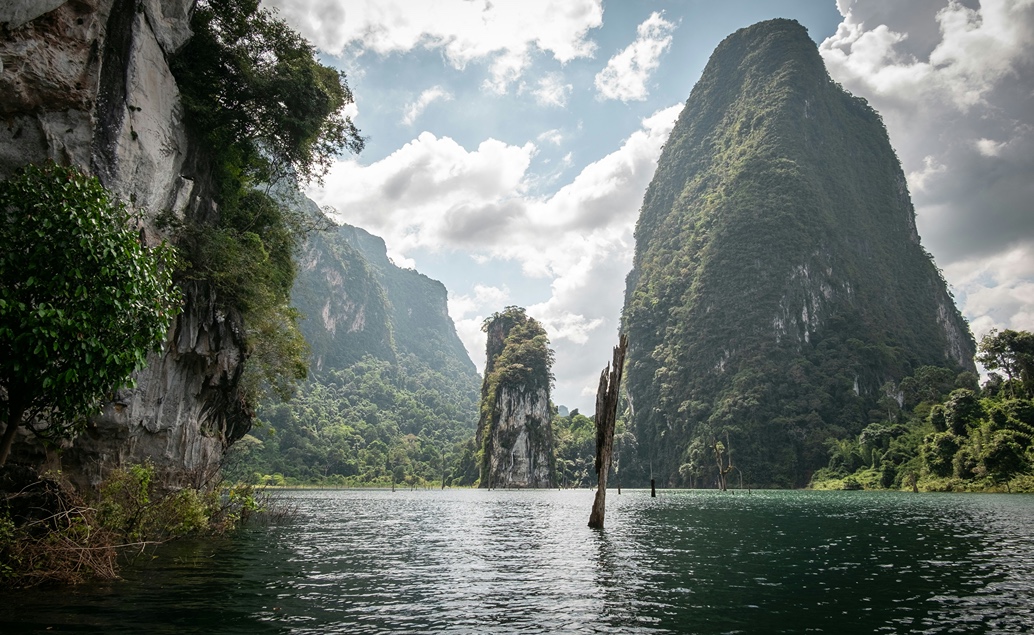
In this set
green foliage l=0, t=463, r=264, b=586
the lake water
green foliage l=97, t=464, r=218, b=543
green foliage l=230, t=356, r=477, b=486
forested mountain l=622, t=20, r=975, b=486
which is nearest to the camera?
the lake water

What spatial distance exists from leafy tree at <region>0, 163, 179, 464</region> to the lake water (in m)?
3.75

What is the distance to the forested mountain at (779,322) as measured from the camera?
12962 cm

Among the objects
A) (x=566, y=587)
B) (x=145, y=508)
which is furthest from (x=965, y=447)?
(x=145, y=508)

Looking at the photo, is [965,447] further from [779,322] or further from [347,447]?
[347,447]

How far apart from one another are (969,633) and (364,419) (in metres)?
185

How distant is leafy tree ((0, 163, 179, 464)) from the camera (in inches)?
392

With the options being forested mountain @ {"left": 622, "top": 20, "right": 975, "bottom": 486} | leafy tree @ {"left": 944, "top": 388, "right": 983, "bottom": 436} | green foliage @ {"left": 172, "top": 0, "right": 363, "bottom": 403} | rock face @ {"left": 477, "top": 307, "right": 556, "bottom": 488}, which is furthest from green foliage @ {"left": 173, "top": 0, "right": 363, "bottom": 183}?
forested mountain @ {"left": 622, "top": 20, "right": 975, "bottom": 486}

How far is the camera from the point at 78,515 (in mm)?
12312

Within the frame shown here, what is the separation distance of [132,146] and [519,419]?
397ft

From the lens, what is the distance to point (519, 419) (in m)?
135

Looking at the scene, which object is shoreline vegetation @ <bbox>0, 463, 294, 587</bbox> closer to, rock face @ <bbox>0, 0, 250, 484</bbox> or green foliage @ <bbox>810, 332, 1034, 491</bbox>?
rock face @ <bbox>0, 0, 250, 484</bbox>

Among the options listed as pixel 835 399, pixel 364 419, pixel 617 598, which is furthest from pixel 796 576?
pixel 364 419

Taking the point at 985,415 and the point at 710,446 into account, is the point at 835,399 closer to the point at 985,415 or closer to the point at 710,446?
the point at 710,446

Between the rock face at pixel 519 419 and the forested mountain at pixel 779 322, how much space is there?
33.2 meters
